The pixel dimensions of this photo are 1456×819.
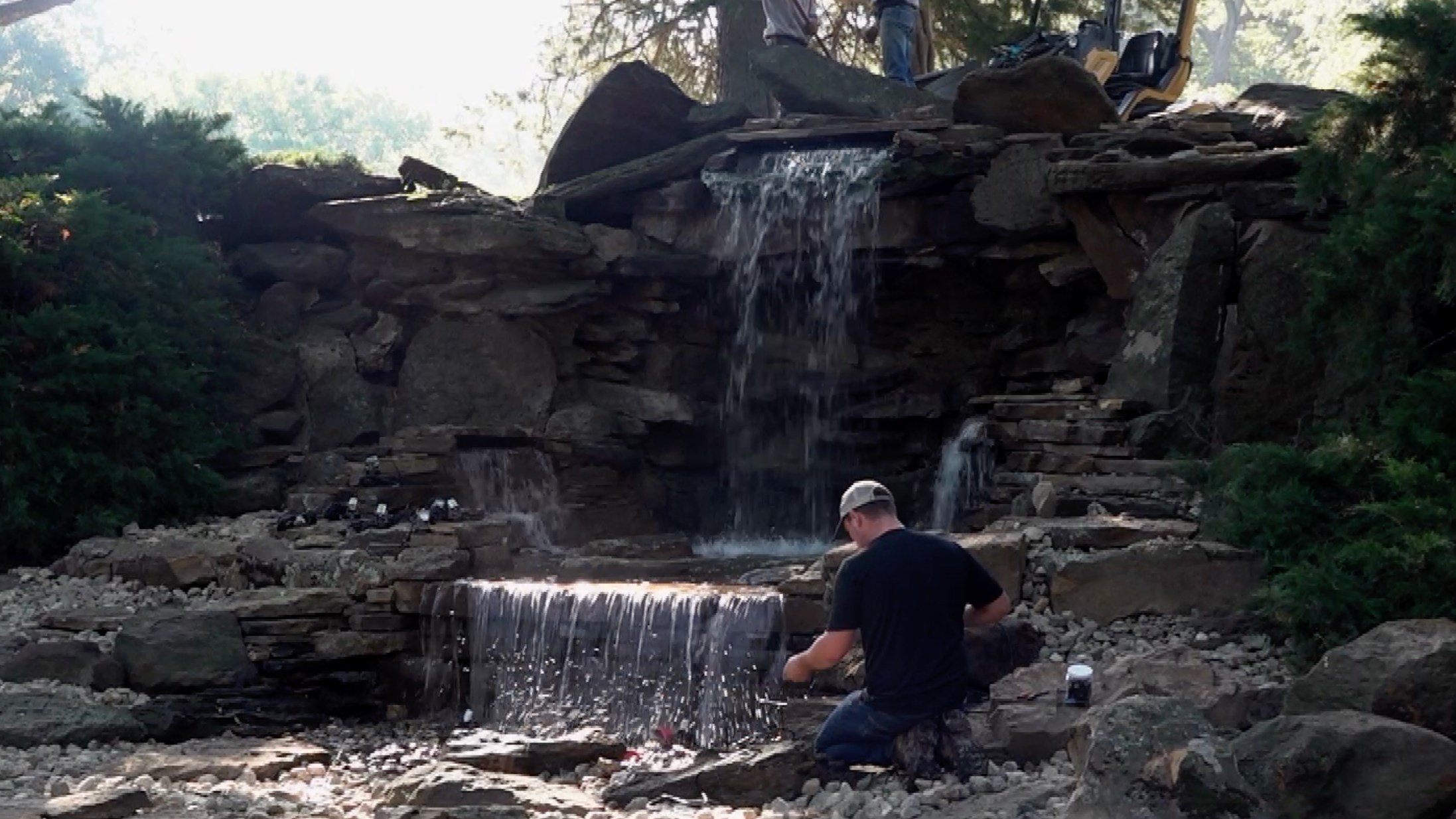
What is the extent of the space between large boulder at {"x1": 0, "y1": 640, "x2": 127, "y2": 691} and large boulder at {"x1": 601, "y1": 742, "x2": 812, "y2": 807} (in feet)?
12.8

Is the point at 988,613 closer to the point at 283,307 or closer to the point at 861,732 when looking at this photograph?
the point at 861,732

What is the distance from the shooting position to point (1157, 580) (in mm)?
7789

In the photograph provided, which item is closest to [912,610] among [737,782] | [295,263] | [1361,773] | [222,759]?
[737,782]

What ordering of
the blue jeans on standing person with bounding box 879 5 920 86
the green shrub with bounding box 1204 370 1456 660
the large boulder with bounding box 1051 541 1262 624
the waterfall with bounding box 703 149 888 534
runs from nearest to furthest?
the green shrub with bounding box 1204 370 1456 660 < the large boulder with bounding box 1051 541 1262 624 < the waterfall with bounding box 703 149 888 534 < the blue jeans on standing person with bounding box 879 5 920 86

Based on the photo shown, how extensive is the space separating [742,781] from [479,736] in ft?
8.03

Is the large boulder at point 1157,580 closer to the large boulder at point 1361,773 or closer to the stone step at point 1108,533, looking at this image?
the stone step at point 1108,533

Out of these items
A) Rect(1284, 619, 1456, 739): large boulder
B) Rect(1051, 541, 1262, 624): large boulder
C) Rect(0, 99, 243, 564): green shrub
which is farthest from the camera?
Rect(0, 99, 243, 564): green shrub

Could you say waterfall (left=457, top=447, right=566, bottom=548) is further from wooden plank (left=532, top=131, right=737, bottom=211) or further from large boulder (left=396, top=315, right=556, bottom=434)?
wooden plank (left=532, top=131, right=737, bottom=211)

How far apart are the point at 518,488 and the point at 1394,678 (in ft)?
29.2

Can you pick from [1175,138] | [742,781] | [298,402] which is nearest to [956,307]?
[1175,138]

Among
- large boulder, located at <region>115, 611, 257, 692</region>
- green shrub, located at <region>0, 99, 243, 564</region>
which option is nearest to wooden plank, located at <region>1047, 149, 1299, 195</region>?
large boulder, located at <region>115, 611, 257, 692</region>

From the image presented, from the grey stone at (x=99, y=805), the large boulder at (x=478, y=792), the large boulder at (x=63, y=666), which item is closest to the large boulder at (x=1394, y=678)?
the large boulder at (x=478, y=792)

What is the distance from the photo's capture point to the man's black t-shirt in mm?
5691

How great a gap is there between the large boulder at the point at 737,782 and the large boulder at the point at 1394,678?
6.52ft
